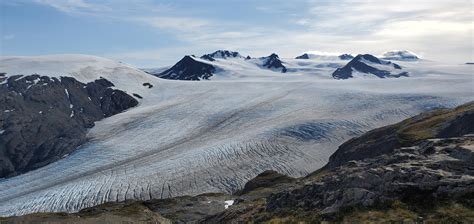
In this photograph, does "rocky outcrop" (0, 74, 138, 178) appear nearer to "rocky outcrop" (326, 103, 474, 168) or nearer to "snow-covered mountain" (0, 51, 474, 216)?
"snow-covered mountain" (0, 51, 474, 216)

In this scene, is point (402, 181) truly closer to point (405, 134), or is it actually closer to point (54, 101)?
point (405, 134)

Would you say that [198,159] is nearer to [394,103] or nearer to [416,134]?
[416,134]

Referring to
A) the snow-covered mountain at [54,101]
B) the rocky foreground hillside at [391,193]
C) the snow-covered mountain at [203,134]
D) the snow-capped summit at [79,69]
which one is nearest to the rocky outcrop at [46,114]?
the snow-covered mountain at [54,101]

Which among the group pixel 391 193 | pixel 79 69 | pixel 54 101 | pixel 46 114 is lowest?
pixel 46 114

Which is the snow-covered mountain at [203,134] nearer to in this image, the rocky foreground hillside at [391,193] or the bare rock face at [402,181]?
the rocky foreground hillside at [391,193]

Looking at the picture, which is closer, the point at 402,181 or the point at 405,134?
the point at 402,181

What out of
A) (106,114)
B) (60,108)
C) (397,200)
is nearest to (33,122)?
(60,108)

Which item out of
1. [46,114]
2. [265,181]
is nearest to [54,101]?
[46,114]
